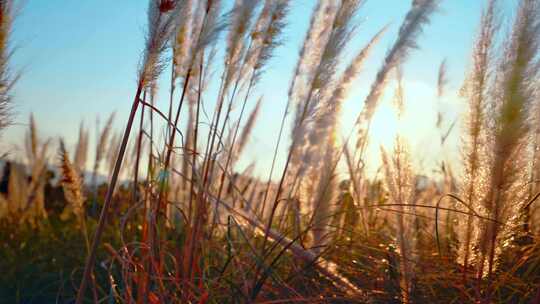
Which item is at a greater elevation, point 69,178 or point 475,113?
point 475,113

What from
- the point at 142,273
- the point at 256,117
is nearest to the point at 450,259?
the point at 142,273

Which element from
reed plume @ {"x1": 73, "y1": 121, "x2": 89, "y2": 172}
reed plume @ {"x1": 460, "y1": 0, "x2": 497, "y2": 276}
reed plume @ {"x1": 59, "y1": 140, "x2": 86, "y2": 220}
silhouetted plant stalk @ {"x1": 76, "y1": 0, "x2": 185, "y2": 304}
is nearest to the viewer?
silhouetted plant stalk @ {"x1": 76, "y1": 0, "x2": 185, "y2": 304}

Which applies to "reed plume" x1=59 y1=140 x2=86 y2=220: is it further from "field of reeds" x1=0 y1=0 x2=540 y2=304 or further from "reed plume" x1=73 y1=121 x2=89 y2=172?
"reed plume" x1=73 y1=121 x2=89 y2=172

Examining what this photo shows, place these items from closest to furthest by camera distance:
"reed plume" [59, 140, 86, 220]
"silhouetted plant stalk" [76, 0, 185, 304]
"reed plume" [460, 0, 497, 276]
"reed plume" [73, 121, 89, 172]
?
"silhouetted plant stalk" [76, 0, 185, 304], "reed plume" [460, 0, 497, 276], "reed plume" [59, 140, 86, 220], "reed plume" [73, 121, 89, 172]

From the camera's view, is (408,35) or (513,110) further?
(408,35)

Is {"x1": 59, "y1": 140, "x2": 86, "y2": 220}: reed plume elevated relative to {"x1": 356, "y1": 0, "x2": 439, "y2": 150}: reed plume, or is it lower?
lower

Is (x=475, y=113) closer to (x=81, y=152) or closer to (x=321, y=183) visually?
(x=321, y=183)

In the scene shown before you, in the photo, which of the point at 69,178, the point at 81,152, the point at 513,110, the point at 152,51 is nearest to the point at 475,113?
the point at 513,110

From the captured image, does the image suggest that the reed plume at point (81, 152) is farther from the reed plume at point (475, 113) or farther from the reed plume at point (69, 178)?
the reed plume at point (475, 113)

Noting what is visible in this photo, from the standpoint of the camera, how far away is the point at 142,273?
1.67 meters

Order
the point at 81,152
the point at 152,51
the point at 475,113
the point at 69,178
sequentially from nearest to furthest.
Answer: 1. the point at 152,51
2. the point at 475,113
3. the point at 69,178
4. the point at 81,152

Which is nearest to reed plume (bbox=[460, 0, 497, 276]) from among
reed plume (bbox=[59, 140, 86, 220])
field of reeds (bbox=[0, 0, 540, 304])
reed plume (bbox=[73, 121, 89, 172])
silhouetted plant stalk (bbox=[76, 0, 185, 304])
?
field of reeds (bbox=[0, 0, 540, 304])

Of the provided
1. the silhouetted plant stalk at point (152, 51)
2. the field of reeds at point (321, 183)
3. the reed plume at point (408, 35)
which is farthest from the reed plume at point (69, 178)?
the reed plume at point (408, 35)

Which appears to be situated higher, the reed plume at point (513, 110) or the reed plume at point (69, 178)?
the reed plume at point (513, 110)
